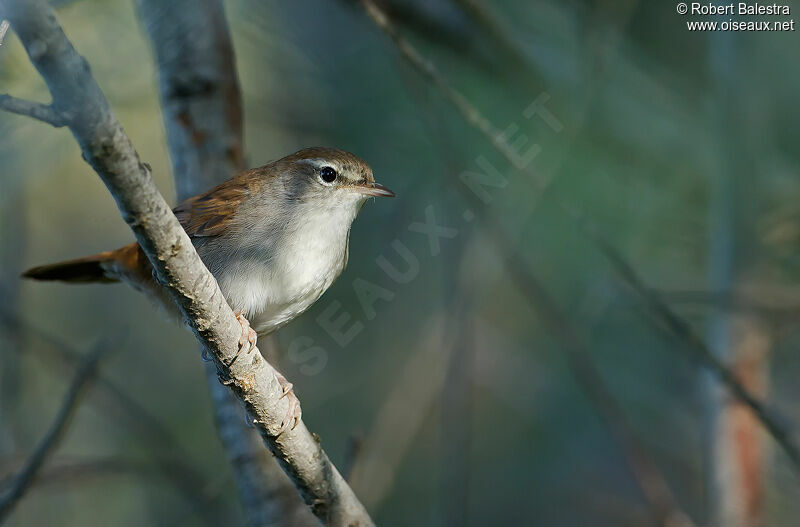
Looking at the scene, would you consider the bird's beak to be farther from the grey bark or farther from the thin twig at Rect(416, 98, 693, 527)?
the grey bark

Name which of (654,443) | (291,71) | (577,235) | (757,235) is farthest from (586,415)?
(291,71)

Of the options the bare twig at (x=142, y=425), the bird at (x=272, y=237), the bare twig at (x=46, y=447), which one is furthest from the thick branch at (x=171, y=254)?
the bare twig at (x=142, y=425)

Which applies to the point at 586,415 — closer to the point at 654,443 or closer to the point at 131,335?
the point at 654,443

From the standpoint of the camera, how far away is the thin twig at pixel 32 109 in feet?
4.17

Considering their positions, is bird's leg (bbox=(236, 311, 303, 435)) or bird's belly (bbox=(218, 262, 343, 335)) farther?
bird's belly (bbox=(218, 262, 343, 335))

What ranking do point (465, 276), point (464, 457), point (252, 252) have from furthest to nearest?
1. point (465, 276)
2. point (464, 457)
3. point (252, 252)

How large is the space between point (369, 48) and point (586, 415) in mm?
3445

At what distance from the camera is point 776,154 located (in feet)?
14.8

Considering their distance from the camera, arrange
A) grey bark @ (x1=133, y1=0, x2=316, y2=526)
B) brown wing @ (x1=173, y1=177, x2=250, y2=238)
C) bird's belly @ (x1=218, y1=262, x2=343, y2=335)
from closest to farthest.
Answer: bird's belly @ (x1=218, y1=262, x2=343, y2=335) → brown wing @ (x1=173, y1=177, x2=250, y2=238) → grey bark @ (x1=133, y1=0, x2=316, y2=526)

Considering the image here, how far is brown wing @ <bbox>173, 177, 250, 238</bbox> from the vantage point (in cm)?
308

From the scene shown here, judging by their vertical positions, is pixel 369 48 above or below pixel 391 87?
above

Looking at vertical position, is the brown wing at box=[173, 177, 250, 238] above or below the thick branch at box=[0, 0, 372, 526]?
above

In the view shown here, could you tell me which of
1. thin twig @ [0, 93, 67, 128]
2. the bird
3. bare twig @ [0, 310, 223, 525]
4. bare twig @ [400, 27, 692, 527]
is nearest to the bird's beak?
the bird

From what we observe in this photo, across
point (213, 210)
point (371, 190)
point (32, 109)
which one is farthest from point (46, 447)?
point (32, 109)
